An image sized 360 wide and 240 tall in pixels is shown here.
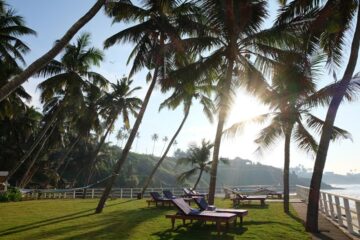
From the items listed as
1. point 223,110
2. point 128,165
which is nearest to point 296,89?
point 223,110

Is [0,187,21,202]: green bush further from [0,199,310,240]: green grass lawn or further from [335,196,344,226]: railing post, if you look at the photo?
[335,196,344,226]: railing post

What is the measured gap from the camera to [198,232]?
33.7ft

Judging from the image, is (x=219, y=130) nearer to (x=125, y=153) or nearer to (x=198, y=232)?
(x=125, y=153)

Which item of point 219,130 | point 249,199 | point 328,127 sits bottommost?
point 249,199

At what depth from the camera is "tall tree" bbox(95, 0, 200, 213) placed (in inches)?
657

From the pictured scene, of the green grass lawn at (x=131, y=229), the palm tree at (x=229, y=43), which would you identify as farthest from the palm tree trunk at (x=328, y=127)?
the palm tree at (x=229, y=43)

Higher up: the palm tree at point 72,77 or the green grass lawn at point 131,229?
the palm tree at point 72,77

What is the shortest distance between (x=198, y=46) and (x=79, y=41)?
14.5m

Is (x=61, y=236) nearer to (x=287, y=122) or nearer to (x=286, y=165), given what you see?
(x=287, y=122)

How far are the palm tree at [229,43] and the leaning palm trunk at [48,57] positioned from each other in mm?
5444

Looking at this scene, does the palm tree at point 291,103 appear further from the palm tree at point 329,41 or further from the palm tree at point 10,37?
the palm tree at point 10,37

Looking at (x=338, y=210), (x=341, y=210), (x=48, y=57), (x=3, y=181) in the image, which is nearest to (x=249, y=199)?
(x=341, y=210)

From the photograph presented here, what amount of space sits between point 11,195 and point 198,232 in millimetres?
16814

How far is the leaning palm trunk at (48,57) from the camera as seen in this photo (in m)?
8.81
